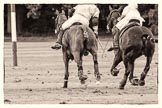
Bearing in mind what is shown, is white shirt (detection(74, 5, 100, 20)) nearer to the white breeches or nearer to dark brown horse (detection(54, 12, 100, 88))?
the white breeches

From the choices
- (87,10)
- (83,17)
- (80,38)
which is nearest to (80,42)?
(80,38)

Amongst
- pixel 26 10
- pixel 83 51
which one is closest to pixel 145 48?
pixel 83 51

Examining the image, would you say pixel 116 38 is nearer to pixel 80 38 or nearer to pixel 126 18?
pixel 126 18

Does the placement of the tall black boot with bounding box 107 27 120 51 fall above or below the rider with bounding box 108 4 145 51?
below

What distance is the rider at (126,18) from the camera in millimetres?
18531

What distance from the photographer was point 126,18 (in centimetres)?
1866

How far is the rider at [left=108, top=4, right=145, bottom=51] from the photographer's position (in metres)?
18.5

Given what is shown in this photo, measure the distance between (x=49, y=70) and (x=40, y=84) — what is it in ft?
15.8

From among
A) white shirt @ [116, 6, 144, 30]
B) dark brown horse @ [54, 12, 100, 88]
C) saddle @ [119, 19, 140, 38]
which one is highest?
white shirt @ [116, 6, 144, 30]

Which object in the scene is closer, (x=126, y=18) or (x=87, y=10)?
(x=126, y=18)

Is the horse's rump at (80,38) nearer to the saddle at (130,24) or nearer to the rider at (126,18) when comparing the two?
the rider at (126,18)

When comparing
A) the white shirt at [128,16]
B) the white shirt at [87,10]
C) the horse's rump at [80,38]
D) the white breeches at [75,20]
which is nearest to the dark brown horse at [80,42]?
the horse's rump at [80,38]

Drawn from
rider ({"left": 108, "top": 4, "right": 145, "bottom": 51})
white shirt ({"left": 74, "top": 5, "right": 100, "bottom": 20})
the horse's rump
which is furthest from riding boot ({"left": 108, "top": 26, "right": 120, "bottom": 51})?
white shirt ({"left": 74, "top": 5, "right": 100, "bottom": 20})

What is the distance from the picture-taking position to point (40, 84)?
20.3 meters
